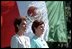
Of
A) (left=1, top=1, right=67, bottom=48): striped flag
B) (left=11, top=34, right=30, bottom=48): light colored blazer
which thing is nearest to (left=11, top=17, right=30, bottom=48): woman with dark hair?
(left=11, top=34, right=30, bottom=48): light colored blazer

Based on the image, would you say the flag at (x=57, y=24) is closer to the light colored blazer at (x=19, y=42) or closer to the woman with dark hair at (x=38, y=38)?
the woman with dark hair at (x=38, y=38)

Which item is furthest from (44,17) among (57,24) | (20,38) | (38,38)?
(20,38)

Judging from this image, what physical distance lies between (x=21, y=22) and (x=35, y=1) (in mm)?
2044

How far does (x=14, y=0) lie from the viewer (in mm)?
5285

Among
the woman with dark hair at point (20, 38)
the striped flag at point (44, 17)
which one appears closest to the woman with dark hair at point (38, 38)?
the woman with dark hair at point (20, 38)

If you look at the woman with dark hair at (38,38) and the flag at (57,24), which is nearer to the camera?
the woman with dark hair at (38,38)

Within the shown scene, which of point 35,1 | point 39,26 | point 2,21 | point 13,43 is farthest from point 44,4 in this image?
point 13,43

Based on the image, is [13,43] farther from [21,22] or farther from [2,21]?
[2,21]

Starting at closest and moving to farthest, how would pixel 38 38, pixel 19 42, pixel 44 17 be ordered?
1. pixel 19 42
2. pixel 38 38
3. pixel 44 17

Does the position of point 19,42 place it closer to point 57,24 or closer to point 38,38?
point 38,38

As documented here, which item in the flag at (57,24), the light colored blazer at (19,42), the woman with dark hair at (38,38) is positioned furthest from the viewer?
the flag at (57,24)

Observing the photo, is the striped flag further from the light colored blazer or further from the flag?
the light colored blazer

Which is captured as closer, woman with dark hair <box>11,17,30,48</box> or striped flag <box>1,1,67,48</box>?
woman with dark hair <box>11,17,30,48</box>

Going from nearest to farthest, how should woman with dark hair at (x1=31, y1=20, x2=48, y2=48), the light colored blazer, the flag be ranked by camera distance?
the light colored blazer, woman with dark hair at (x1=31, y1=20, x2=48, y2=48), the flag
